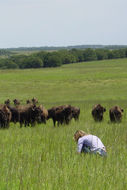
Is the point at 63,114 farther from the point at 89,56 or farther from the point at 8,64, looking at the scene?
the point at 89,56

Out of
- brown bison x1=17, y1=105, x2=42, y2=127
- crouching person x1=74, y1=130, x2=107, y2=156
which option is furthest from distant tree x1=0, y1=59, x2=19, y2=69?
crouching person x1=74, y1=130, x2=107, y2=156

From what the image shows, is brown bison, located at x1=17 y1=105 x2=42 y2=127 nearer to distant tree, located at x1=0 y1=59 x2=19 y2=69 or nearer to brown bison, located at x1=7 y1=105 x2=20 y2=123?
brown bison, located at x1=7 y1=105 x2=20 y2=123

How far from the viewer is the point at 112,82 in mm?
62000

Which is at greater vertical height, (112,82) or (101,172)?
(101,172)

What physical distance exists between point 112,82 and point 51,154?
2201 inches

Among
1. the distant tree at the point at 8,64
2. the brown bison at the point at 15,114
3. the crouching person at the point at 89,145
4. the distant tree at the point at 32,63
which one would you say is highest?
the crouching person at the point at 89,145

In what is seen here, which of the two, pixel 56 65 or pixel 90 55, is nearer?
pixel 56 65

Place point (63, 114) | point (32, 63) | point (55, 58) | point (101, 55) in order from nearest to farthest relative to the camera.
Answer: point (63, 114) → point (55, 58) → point (32, 63) → point (101, 55)

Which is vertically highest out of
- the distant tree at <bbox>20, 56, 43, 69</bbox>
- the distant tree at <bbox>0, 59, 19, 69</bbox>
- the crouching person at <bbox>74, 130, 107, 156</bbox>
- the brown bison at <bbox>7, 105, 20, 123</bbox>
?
the crouching person at <bbox>74, 130, 107, 156</bbox>

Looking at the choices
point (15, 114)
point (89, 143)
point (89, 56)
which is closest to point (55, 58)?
point (89, 56)

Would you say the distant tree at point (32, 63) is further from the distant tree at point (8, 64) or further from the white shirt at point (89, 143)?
the white shirt at point (89, 143)


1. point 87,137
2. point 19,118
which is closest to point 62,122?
point 19,118

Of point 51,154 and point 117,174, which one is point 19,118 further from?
point 117,174

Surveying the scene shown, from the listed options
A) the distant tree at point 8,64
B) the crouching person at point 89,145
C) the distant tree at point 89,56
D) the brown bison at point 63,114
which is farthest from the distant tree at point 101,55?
the crouching person at point 89,145
